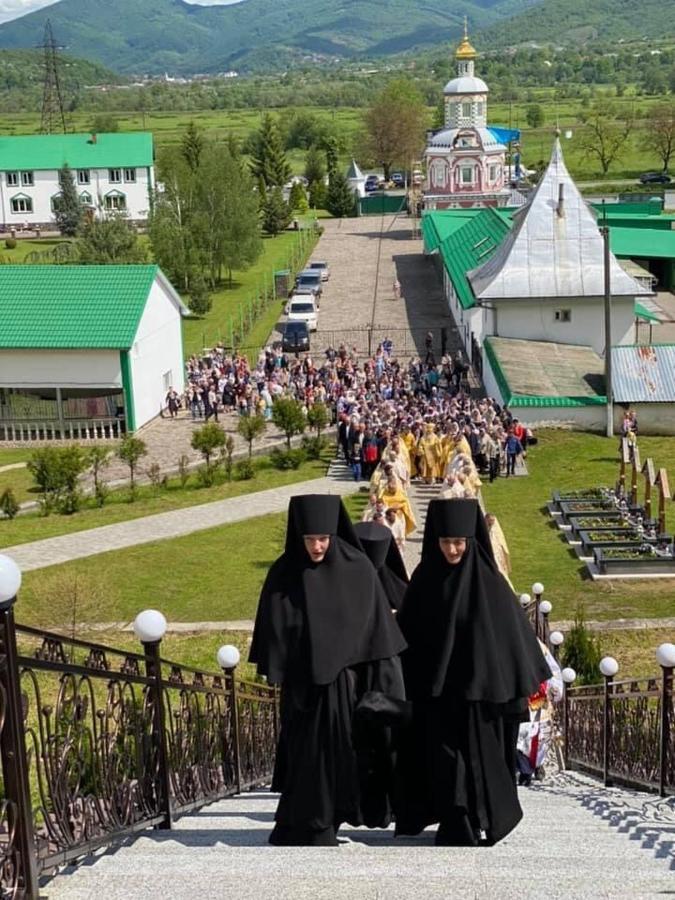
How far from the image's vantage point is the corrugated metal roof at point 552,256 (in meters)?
30.7

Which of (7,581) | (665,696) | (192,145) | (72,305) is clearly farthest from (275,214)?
(7,581)

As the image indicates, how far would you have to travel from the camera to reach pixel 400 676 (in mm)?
6070

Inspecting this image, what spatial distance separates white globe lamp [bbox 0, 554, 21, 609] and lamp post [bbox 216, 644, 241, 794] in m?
3.73

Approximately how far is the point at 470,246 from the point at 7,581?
121ft

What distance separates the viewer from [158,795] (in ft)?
19.9

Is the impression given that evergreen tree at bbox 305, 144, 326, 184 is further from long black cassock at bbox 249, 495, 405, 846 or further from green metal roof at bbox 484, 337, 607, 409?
long black cassock at bbox 249, 495, 405, 846

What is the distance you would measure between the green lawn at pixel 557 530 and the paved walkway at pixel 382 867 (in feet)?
32.1

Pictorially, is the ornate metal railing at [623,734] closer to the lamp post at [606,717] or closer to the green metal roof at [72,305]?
the lamp post at [606,717]

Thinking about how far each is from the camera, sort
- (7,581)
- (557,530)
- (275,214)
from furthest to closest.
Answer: (275,214)
(557,530)
(7,581)

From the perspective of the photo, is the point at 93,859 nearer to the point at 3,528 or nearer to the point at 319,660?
the point at 319,660

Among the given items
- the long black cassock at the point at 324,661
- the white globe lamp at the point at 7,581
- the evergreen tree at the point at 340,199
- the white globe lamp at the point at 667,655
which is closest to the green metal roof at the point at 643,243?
the evergreen tree at the point at 340,199

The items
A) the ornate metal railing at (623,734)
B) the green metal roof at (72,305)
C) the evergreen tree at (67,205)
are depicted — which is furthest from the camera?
the evergreen tree at (67,205)

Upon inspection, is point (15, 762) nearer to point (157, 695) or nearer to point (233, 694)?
point (157, 695)

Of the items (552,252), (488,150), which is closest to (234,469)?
(552,252)
